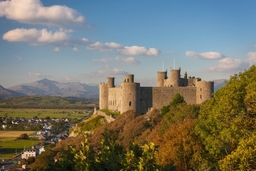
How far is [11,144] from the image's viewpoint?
96188 mm

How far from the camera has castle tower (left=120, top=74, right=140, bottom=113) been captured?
4228 cm

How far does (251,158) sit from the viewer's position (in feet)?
46.3

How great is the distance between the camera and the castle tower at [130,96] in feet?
139

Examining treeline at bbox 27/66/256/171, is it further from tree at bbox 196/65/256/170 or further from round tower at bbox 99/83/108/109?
round tower at bbox 99/83/108/109

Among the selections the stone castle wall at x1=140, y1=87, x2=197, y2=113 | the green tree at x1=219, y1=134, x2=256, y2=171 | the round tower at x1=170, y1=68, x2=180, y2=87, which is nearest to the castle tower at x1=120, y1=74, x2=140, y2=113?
the stone castle wall at x1=140, y1=87, x2=197, y2=113

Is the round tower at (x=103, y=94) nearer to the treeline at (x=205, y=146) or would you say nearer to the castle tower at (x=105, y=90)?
the castle tower at (x=105, y=90)

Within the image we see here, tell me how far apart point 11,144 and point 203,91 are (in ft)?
225

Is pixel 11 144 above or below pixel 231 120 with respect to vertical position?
below

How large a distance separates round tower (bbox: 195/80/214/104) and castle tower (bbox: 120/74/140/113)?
7.71 m

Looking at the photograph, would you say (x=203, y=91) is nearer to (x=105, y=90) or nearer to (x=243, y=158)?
(x=105, y=90)

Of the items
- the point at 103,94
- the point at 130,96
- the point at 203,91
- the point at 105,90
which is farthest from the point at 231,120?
the point at 103,94

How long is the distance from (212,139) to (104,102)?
3348 centimetres

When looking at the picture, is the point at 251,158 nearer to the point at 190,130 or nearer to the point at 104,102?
the point at 190,130

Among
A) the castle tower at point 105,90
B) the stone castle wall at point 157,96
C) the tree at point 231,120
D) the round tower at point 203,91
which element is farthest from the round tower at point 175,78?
the tree at point 231,120
